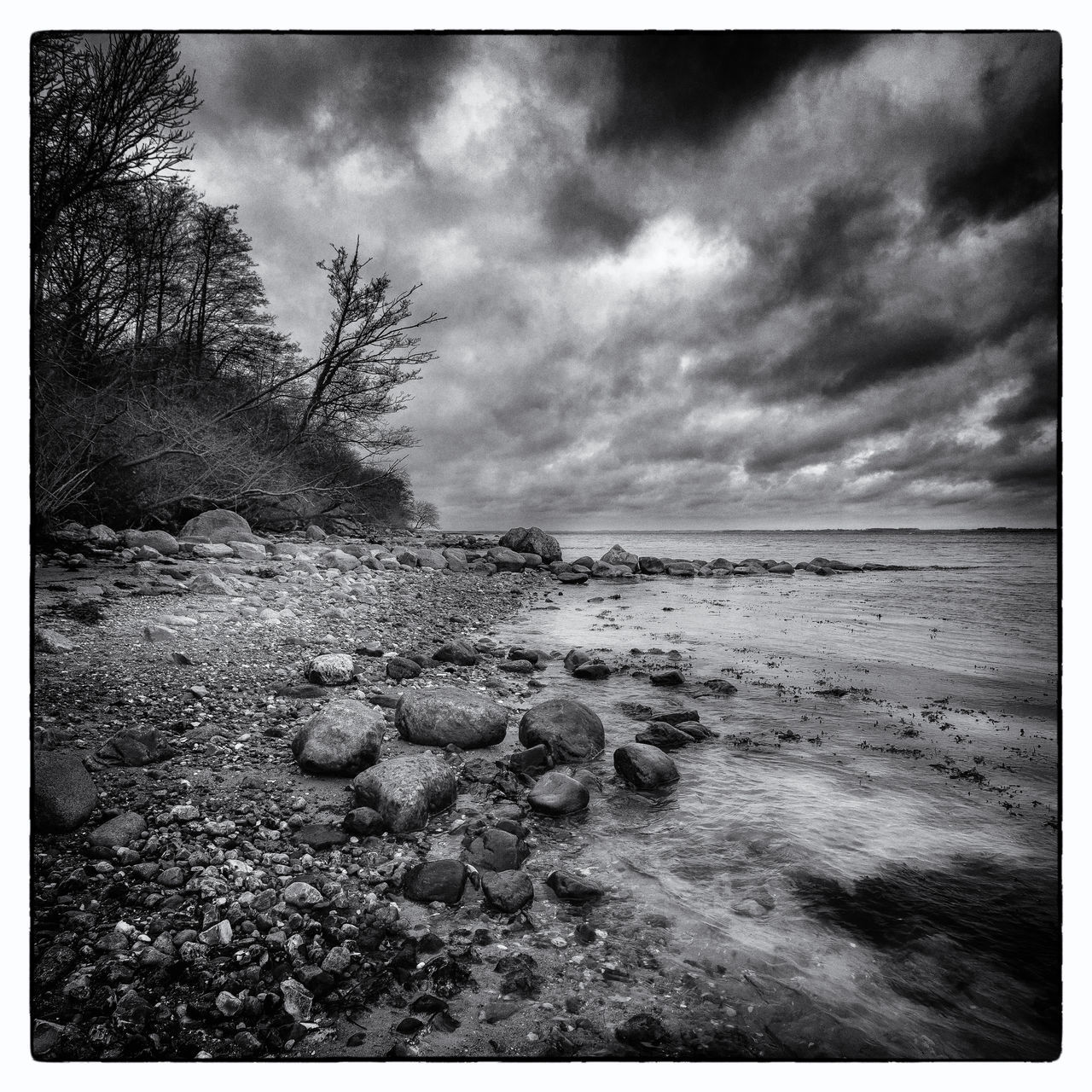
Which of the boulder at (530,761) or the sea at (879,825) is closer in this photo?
the sea at (879,825)

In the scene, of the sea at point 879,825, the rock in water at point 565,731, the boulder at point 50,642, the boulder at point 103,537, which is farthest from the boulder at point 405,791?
the boulder at point 103,537

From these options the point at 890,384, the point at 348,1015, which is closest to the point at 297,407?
the point at 348,1015

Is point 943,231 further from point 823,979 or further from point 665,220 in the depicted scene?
point 823,979

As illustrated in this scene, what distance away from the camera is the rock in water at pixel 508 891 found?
6.52 ft

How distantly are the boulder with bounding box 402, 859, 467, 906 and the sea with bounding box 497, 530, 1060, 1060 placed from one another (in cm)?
48

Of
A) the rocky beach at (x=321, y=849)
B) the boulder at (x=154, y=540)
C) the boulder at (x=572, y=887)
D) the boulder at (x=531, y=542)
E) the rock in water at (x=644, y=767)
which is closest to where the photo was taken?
the rocky beach at (x=321, y=849)

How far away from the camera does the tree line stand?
8.13 ft

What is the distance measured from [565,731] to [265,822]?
160 centimetres

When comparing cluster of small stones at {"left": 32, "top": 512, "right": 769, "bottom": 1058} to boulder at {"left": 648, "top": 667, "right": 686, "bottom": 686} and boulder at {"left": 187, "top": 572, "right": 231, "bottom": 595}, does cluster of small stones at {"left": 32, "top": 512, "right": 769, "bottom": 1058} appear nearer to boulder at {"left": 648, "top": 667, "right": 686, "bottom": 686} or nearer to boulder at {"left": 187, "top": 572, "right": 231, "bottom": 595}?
boulder at {"left": 187, "top": 572, "right": 231, "bottom": 595}

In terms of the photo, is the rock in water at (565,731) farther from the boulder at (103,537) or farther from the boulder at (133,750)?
the boulder at (103,537)

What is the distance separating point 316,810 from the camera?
2.45m

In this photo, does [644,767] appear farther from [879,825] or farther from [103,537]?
[103,537]

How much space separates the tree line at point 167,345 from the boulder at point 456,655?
119 cm

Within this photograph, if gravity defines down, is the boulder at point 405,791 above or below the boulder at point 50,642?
below
